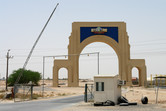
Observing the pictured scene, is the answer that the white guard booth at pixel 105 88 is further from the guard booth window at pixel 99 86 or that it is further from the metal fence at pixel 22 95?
the metal fence at pixel 22 95

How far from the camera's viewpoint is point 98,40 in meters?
69.1

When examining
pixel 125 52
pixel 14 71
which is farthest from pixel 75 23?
pixel 14 71

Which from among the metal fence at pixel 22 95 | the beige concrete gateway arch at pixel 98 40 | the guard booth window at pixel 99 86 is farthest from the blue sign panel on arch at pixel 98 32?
the guard booth window at pixel 99 86

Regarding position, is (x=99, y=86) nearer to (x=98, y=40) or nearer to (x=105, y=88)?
(x=105, y=88)

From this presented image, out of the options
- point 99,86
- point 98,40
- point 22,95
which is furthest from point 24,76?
point 99,86

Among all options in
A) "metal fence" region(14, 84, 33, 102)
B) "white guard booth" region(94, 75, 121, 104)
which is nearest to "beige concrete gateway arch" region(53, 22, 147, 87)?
"metal fence" region(14, 84, 33, 102)

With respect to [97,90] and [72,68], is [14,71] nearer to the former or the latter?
[72,68]

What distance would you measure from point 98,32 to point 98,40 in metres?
2.56

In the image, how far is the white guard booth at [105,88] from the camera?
78.5 feet

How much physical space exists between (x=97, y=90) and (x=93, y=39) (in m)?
44.4

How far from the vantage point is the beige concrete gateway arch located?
67.1m

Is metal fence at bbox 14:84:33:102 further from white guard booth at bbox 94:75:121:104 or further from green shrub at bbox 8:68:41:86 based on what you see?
green shrub at bbox 8:68:41:86

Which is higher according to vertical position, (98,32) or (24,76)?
(98,32)

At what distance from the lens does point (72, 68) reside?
67.3m
